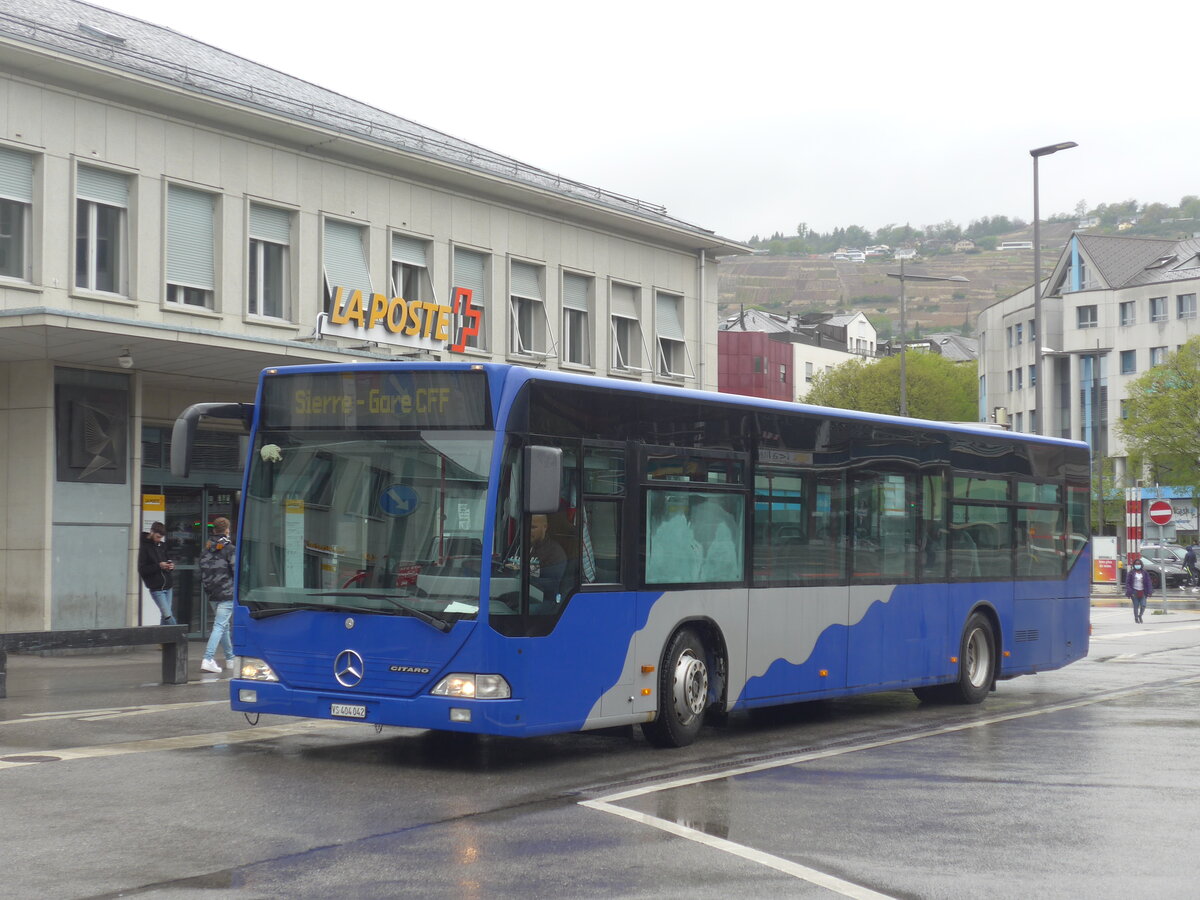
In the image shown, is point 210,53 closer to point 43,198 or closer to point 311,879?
point 43,198

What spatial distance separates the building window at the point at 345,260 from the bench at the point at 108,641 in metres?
10.4

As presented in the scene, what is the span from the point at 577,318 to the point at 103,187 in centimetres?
1209

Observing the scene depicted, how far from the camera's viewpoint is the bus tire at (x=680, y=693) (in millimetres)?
11711

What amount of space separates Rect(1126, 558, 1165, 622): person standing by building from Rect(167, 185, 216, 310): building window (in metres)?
22.8

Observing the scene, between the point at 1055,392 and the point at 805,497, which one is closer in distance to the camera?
the point at 805,497

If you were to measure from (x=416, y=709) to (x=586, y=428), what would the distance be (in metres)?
2.25

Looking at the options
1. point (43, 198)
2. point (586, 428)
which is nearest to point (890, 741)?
point (586, 428)

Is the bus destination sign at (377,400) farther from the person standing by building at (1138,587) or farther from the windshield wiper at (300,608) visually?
the person standing by building at (1138,587)

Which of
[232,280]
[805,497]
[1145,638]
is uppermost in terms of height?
[232,280]

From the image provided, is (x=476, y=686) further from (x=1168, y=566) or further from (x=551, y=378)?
(x=1168, y=566)

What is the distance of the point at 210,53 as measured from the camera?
30.1 meters

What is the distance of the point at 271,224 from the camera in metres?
25.9

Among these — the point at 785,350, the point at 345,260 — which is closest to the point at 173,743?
the point at 345,260

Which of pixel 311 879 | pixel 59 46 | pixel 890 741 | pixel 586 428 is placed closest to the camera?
pixel 311 879
